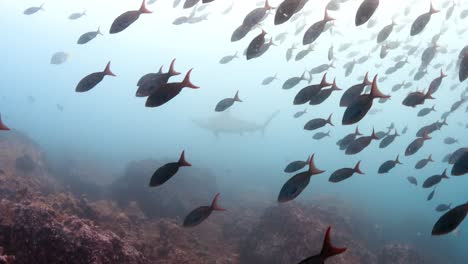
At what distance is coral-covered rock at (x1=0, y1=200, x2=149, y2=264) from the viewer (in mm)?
4086

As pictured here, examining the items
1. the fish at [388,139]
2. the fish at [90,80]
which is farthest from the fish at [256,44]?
the fish at [388,139]

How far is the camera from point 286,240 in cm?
881

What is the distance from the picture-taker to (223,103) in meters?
6.93

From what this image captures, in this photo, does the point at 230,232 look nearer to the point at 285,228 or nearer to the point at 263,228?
the point at 263,228

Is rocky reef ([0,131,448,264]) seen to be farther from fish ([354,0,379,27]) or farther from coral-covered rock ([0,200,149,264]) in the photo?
fish ([354,0,379,27])

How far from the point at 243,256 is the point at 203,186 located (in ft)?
39.5

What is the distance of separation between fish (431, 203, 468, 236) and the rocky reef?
412 cm

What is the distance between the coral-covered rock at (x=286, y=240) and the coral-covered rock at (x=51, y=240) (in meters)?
4.94

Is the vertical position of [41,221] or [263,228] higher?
[41,221]

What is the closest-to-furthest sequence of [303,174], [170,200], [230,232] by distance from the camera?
Result: [303,174] < [230,232] < [170,200]

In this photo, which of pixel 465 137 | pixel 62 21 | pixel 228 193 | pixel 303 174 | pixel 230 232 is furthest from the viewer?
pixel 465 137

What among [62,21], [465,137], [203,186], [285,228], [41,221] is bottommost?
[465,137]

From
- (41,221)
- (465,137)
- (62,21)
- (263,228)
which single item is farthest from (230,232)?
(465,137)

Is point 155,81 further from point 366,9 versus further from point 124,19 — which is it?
point 366,9
